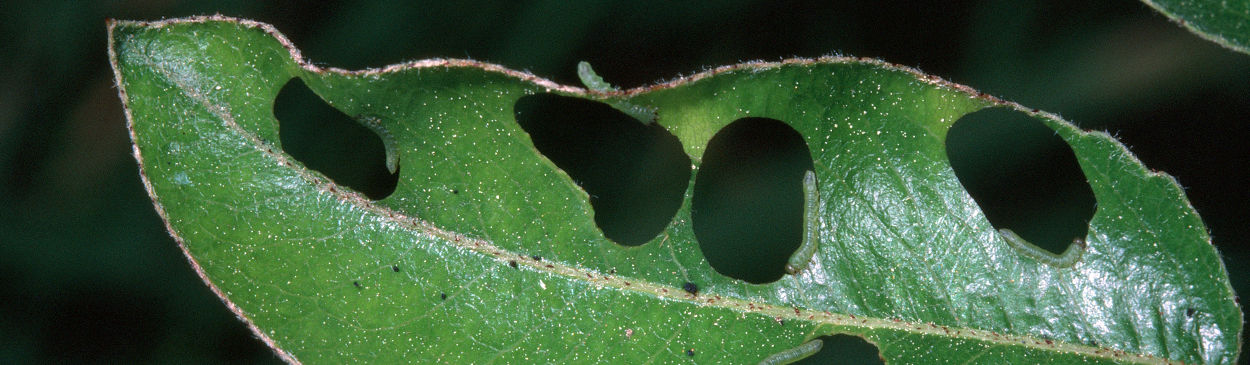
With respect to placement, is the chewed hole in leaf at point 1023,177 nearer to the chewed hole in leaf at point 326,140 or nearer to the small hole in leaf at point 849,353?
the small hole in leaf at point 849,353

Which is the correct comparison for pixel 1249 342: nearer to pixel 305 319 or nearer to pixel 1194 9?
pixel 1194 9

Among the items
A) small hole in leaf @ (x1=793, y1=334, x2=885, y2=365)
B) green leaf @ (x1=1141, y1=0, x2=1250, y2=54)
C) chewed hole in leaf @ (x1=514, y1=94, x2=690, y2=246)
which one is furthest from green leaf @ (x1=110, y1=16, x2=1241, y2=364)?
small hole in leaf @ (x1=793, y1=334, x2=885, y2=365)

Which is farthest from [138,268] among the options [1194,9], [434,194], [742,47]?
[1194,9]

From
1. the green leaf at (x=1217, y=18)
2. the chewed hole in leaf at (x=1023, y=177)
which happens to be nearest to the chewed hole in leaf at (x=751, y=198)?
the chewed hole in leaf at (x=1023, y=177)

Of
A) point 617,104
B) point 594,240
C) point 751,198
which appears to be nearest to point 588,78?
point 617,104

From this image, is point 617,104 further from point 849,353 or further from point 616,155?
point 849,353
